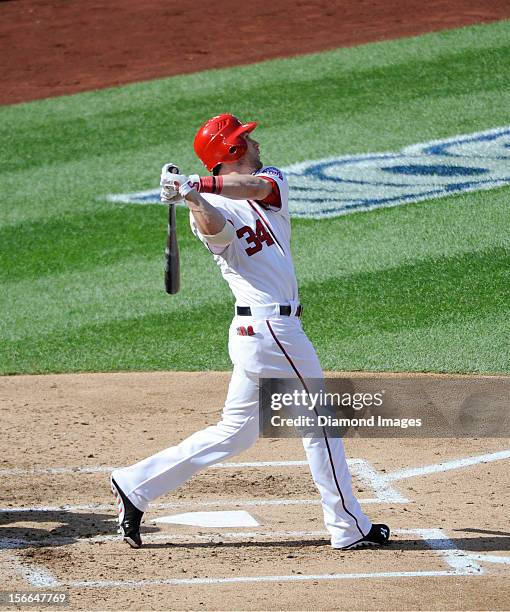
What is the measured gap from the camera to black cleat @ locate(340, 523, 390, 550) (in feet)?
17.0

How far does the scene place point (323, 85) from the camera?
13828mm

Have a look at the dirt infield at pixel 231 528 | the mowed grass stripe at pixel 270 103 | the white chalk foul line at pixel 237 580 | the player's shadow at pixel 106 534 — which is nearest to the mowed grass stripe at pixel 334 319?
the dirt infield at pixel 231 528

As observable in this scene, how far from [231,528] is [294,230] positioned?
5.55 metres

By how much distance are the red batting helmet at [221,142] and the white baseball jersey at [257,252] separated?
16cm

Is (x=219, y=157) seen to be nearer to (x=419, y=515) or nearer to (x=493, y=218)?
(x=419, y=515)

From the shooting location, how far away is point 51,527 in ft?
18.3

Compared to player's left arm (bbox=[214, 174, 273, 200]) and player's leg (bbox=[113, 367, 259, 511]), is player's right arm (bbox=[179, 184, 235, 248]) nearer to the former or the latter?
player's left arm (bbox=[214, 174, 273, 200])

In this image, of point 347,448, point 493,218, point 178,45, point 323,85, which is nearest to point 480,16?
point 323,85

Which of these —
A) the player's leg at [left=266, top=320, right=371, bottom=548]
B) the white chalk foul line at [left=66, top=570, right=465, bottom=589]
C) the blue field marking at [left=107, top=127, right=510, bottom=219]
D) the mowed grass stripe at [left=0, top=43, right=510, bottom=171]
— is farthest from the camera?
the mowed grass stripe at [left=0, top=43, right=510, bottom=171]

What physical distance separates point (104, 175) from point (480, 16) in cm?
635

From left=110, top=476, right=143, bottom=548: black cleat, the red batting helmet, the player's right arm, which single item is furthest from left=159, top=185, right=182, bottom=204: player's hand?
left=110, top=476, right=143, bottom=548: black cleat

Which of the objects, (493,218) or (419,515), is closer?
(419,515)

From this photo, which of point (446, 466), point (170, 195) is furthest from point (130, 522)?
point (446, 466)

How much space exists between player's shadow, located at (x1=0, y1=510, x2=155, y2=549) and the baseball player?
1.03 feet
